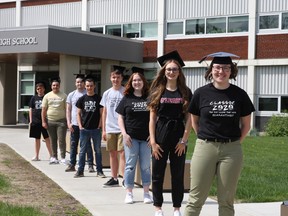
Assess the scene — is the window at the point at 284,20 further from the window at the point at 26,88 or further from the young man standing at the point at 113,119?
the young man standing at the point at 113,119

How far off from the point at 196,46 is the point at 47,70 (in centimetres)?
1081

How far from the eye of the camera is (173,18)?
98.7 feet

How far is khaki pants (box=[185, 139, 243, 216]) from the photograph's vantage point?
18.8 ft

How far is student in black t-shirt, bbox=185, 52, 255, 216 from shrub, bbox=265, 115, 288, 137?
19.7m

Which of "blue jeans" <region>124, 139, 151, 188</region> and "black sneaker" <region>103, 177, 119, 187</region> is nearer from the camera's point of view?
"blue jeans" <region>124, 139, 151, 188</region>

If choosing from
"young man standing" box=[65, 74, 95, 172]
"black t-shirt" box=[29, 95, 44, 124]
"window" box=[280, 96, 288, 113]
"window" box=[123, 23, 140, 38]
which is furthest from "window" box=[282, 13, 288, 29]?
"young man standing" box=[65, 74, 95, 172]

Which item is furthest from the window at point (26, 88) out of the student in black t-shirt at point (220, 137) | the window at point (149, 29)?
the student in black t-shirt at point (220, 137)

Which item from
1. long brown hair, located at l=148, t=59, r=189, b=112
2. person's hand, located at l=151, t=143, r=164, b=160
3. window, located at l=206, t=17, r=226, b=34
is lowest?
person's hand, located at l=151, t=143, r=164, b=160

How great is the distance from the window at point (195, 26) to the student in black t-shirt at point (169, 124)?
22.4 m

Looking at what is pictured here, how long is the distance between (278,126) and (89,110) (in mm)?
15988

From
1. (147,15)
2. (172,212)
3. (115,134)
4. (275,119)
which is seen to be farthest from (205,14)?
→ (172,212)

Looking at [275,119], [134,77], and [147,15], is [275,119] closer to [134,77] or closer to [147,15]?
[147,15]

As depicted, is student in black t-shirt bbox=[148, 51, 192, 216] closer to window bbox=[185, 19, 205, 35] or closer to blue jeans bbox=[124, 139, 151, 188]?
blue jeans bbox=[124, 139, 151, 188]

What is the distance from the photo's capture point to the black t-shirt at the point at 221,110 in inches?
224
